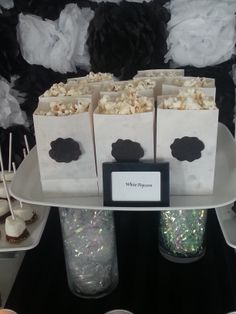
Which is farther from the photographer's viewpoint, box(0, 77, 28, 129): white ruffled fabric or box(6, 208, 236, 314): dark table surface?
box(0, 77, 28, 129): white ruffled fabric

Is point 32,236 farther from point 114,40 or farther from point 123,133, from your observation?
point 114,40

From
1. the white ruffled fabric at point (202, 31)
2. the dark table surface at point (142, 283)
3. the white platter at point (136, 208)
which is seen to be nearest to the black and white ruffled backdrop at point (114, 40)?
the white ruffled fabric at point (202, 31)

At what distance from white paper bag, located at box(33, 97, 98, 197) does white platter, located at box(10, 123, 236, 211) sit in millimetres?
25

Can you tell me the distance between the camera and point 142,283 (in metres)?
1.06

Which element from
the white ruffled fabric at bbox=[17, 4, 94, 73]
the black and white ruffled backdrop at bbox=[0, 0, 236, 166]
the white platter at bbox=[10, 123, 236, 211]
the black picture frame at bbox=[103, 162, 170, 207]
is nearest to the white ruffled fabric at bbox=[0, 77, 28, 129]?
the black and white ruffled backdrop at bbox=[0, 0, 236, 166]

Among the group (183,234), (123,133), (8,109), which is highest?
(123,133)

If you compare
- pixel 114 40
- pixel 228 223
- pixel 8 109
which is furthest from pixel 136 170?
pixel 8 109

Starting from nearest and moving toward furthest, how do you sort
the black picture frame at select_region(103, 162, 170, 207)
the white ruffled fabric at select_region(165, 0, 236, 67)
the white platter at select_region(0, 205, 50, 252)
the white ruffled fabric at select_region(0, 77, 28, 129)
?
the black picture frame at select_region(103, 162, 170, 207), the white platter at select_region(0, 205, 50, 252), the white ruffled fabric at select_region(165, 0, 236, 67), the white ruffled fabric at select_region(0, 77, 28, 129)

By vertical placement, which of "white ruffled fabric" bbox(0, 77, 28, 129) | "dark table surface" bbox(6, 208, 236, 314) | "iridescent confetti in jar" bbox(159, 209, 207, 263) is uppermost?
"white ruffled fabric" bbox(0, 77, 28, 129)

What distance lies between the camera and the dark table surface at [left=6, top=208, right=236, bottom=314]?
100cm

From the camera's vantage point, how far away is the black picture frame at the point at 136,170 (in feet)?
2.76

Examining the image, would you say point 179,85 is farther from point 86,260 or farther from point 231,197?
point 86,260

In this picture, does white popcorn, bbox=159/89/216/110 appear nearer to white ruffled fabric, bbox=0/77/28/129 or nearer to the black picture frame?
the black picture frame

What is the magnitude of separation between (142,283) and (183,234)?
0.16 meters
